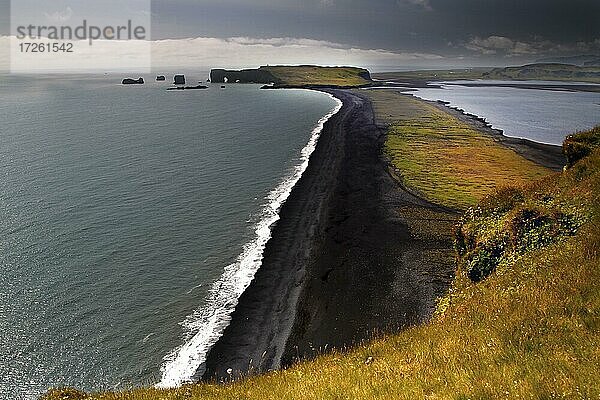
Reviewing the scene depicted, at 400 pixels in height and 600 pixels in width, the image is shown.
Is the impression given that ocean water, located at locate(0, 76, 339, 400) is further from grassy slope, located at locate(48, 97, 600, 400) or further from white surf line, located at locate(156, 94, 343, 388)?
grassy slope, located at locate(48, 97, 600, 400)

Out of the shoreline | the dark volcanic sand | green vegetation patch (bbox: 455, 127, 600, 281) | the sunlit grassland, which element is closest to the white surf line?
the dark volcanic sand

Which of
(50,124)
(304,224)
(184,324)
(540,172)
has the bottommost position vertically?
(184,324)

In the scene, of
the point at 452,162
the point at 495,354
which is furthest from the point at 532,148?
the point at 495,354

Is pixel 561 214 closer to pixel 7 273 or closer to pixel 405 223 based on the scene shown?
pixel 405 223

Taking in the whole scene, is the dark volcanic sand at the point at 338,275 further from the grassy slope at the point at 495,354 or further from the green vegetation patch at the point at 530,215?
the grassy slope at the point at 495,354

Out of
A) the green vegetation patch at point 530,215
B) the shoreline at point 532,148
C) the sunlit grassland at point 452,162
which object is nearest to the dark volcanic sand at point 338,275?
the sunlit grassland at point 452,162

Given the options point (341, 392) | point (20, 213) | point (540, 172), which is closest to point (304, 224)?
point (20, 213)
